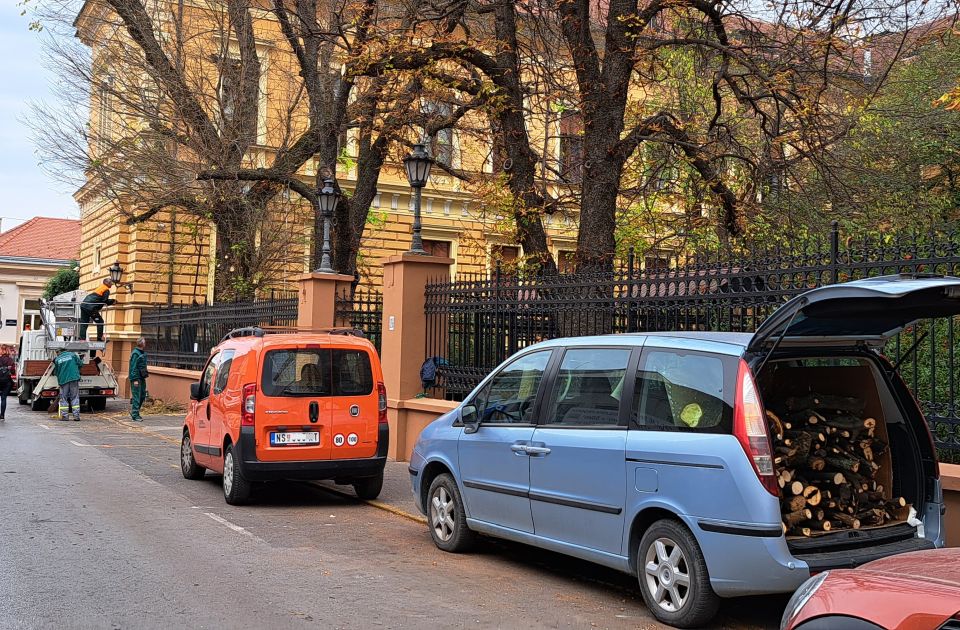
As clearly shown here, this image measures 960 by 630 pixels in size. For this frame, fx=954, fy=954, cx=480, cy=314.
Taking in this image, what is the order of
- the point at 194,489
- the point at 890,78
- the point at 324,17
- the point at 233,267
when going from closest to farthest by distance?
the point at 194,489, the point at 890,78, the point at 324,17, the point at 233,267

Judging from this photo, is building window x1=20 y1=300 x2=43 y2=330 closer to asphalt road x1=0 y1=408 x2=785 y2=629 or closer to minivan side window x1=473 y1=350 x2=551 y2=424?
asphalt road x1=0 y1=408 x2=785 y2=629

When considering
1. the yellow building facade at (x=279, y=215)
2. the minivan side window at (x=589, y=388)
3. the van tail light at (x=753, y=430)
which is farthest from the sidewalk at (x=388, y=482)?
the yellow building facade at (x=279, y=215)

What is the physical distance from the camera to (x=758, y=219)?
17359 mm

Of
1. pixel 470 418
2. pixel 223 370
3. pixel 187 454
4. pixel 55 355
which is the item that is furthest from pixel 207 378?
pixel 55 355

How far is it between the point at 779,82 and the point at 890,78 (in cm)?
703

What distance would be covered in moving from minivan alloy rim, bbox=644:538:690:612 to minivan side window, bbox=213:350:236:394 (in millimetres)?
6394

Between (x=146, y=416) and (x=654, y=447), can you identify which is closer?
(x=654, y=447)

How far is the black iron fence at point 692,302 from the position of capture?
7453mm

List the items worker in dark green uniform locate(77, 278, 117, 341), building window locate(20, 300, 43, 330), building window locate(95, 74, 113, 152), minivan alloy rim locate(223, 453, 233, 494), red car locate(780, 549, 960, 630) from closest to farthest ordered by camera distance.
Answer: red car locate(780, 549, 960, 630)
minivan alloy rim locate(223, 453, 233, 494)
building window locate(95, 74, 113, 152)
worker in dark green uniform locate(77, 278, 117, 341)
building window locate(20, 300, 43, 330)

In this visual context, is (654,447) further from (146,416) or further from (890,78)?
(146,416)

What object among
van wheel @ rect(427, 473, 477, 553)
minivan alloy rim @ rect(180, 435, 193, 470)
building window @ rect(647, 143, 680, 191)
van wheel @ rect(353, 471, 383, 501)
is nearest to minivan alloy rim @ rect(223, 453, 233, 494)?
van wheel @ rect(353, 471, 383, 501)

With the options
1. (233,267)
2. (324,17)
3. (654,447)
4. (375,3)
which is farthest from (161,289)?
(654,447)

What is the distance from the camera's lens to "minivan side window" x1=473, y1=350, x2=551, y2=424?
7570mm

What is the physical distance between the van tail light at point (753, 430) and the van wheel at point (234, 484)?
6355 mm
